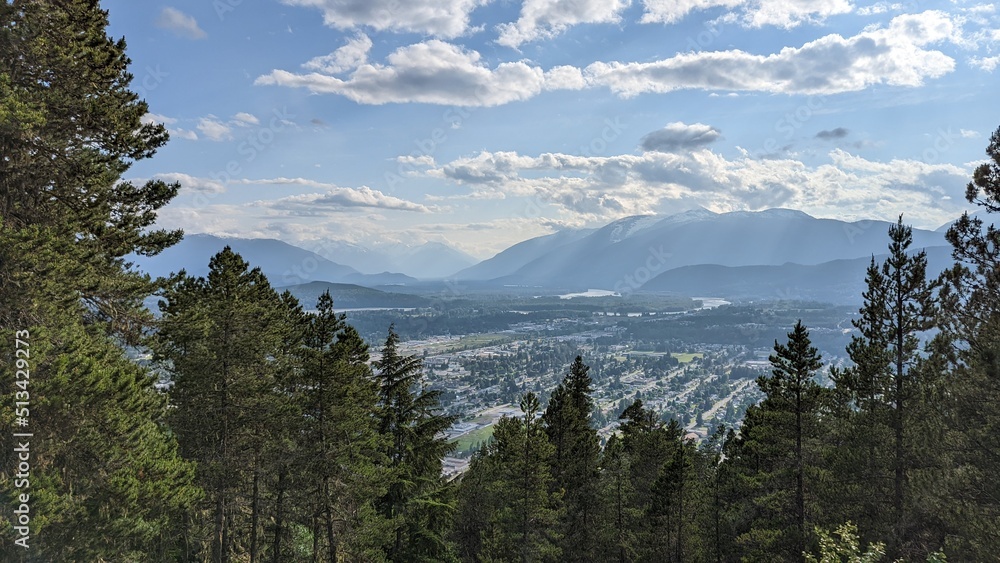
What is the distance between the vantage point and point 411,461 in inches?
849

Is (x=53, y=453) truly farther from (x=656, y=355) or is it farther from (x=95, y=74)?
(x=656, y=355)

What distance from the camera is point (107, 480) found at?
8914mm

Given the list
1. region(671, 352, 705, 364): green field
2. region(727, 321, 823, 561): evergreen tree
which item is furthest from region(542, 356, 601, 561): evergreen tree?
region(671, 352, 705, 364): green field

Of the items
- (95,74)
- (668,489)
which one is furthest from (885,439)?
(95,74)

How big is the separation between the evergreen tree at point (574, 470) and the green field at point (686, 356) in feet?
465

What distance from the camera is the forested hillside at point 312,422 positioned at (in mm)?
8523

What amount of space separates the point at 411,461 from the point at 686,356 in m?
162

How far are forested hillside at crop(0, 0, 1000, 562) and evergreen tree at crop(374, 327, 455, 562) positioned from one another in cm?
11

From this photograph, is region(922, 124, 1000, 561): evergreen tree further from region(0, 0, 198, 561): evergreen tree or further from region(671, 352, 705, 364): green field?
region(671, 352, 705, 364): green field

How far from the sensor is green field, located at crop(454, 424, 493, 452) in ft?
244

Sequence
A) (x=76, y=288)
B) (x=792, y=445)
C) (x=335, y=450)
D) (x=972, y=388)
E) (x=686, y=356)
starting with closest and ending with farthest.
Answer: (x=76, y=288)
(x=972, y=388)
(x=335, y=450)
(x=792, y=445)
(x=686, y=356)

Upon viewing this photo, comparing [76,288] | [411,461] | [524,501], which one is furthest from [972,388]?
[76,288]

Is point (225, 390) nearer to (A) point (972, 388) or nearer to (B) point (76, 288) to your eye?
(B) point (76, 288)

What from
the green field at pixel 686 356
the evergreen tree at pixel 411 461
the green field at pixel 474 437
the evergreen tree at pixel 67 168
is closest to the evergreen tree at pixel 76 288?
the evergreen tree at pixel 67 168
